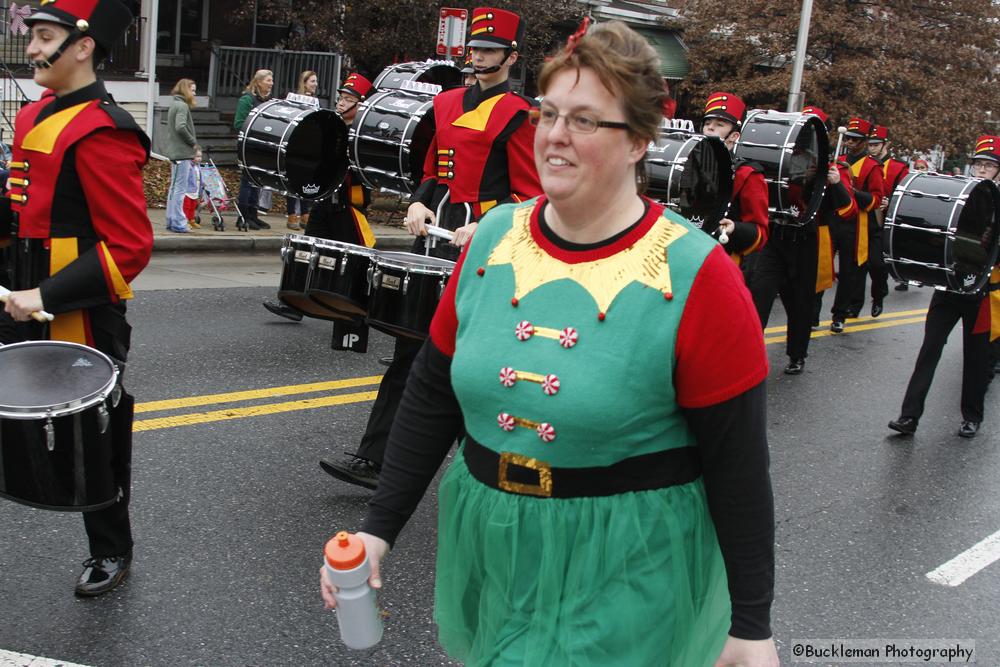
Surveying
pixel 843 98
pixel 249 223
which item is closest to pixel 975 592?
pixel 249 223

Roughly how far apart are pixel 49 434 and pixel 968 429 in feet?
19.8


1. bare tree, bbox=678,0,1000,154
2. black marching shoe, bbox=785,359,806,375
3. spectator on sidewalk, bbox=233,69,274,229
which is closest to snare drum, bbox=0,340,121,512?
black marching shoe, bbox=785,359,806,375

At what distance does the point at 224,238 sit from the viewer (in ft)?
43.7

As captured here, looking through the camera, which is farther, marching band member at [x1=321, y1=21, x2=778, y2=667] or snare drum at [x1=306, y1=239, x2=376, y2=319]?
snare drum at [x1=306, y1=239, x2=376, y2=319]

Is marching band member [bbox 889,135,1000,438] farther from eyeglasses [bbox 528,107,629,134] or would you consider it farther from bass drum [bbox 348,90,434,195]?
eyeglasses [bbox 528,107,629,134]

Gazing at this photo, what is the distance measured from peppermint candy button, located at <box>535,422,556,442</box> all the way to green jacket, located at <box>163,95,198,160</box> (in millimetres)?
11824

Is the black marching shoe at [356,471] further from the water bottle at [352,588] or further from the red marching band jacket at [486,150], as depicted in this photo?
the water bottle at [352,588]

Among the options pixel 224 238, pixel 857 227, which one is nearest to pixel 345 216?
pixel 224 238

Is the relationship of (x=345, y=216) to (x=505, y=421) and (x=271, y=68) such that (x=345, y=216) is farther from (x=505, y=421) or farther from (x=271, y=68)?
(x=271, y=68)

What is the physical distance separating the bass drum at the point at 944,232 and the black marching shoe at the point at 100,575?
5.13m

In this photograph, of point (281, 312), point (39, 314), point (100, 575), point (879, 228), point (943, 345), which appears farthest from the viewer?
point (879, 228)

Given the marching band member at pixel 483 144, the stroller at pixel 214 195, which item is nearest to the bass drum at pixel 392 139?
the marching band member at pixel 483 144

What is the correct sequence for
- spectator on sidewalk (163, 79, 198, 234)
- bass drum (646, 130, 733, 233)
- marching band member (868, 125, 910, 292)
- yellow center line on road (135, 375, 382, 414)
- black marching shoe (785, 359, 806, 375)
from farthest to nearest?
marching band member (868, 125, 910, 292), spectator on sidewalk (163, 79, 198, 234), black marching shoe (785, 359, 806, 375), bass drum (646, 130, 733, 233), yellow center line on road (135, 375, 382, 414)

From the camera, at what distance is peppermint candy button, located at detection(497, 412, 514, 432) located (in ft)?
7.57
